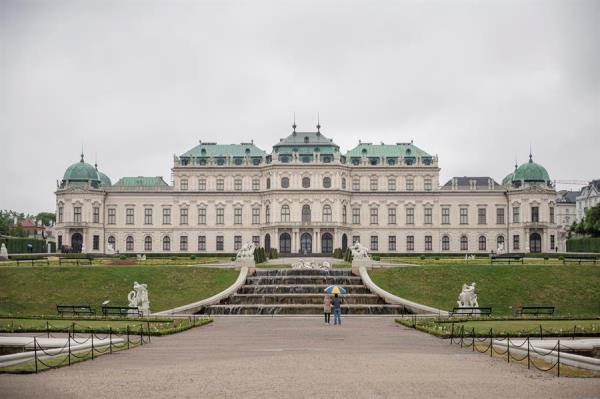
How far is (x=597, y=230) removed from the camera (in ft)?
278

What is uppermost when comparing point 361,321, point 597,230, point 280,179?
point 280,179

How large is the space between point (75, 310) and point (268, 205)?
49.4 m

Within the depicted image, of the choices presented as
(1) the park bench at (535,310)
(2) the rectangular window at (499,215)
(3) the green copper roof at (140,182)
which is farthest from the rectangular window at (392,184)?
(1) the park bench at (535,310)

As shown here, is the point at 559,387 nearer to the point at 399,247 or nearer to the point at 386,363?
the point at 386,363

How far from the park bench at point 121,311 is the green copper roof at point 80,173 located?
53969mm

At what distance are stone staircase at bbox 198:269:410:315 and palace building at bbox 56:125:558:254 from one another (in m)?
38.8

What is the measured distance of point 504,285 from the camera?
4584 centimetres

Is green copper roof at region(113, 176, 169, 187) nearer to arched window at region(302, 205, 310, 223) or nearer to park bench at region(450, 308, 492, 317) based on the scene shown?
arched window at region(302, 205, 310, 223)

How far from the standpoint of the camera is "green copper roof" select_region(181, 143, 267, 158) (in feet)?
300

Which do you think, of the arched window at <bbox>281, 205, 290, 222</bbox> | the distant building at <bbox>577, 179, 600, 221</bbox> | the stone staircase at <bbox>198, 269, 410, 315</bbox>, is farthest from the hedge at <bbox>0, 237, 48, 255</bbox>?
the distant building at <bbox>577, 179, 600, 221</bbox>

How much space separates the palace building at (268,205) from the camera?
89.4m

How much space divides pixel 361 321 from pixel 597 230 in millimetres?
57785

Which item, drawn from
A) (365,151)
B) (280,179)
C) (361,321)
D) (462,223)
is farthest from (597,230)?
(361,321)

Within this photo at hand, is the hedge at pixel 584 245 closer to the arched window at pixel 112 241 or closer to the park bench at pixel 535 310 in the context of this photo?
the park bench at pixel 535 310
